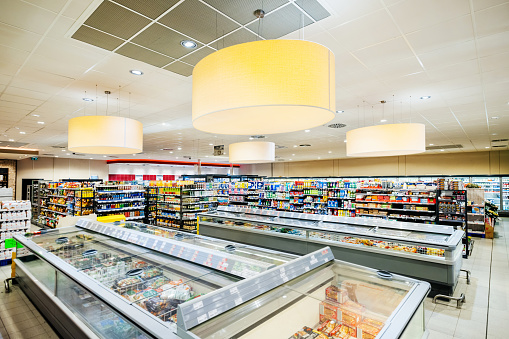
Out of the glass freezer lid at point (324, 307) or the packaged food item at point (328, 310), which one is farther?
the packaged food item at point (328, 310)

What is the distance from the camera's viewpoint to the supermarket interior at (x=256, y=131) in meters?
1.79

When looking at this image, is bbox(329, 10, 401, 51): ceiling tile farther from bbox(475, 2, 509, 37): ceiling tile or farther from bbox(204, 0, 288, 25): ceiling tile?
bbox(204, 0, 288, 25): ceiling tile

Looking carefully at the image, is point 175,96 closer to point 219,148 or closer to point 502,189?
point 219,148

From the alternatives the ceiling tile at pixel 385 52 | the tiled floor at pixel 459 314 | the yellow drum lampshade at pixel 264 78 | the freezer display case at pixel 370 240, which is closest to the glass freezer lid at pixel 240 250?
the yellow drum lampshade at pixel 264 78

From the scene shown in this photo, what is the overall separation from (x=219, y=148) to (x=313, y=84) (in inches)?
386

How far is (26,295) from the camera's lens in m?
4.30

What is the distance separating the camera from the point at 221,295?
5.42 feet

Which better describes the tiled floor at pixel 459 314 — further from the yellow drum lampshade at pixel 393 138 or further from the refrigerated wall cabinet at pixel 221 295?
the yellow drum lampshade at pixel 393 138

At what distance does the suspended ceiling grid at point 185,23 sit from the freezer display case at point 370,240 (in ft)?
12.0

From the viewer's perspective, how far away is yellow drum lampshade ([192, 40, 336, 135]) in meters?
1.64

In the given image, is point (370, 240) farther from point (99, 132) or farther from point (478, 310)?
point (99, 132)

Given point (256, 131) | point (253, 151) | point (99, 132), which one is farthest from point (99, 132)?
point (253, 151)

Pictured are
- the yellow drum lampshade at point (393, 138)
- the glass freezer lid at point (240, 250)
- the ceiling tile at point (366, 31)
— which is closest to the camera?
the glass freezer lid at point (240, 250)

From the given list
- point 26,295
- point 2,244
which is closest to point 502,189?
point 26,295
